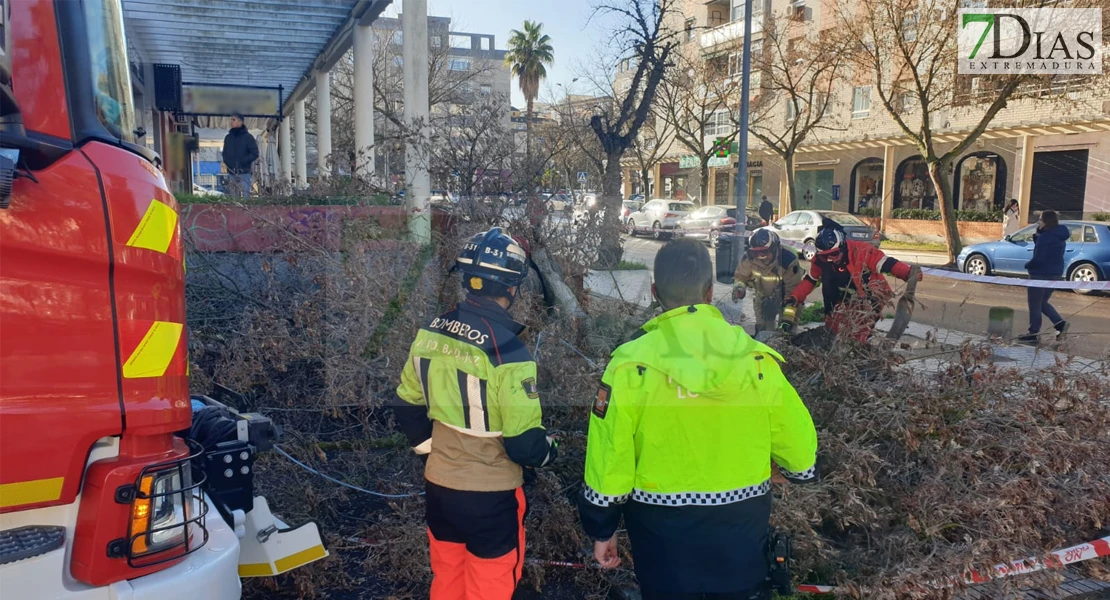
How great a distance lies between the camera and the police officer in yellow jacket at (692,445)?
2389 millimetres

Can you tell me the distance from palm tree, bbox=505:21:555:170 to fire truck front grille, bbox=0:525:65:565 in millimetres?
37236

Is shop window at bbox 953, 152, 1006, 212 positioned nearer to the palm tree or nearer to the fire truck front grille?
the palm tree

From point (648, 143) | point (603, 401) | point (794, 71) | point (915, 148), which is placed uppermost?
point (794, 71)

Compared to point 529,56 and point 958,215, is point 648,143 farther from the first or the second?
point 958,215

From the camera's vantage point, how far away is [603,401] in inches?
96.6

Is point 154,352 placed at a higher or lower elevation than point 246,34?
lower

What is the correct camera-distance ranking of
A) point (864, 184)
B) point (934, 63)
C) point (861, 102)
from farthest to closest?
point (864, 184) → point (861, 102) → point (934, 63)

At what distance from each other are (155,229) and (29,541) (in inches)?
33.9

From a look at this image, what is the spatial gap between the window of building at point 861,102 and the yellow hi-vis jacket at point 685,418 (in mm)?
32285

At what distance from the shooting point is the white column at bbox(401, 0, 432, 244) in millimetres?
7422

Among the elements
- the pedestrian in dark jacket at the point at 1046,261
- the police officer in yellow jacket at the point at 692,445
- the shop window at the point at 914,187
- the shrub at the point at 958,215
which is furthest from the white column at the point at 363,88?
the shop window at the point at 914,187

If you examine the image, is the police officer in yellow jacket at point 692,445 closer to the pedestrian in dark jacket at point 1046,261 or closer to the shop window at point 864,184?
the pedestrian in dark jacket at point 1046,261

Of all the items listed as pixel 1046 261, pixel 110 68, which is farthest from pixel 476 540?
pixel 1046 261

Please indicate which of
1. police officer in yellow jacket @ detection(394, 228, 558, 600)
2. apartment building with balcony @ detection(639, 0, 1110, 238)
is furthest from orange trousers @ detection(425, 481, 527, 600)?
apartment building with balcony @ detection(639, 0, 1110, 238)
